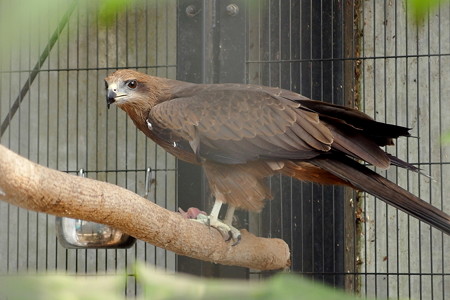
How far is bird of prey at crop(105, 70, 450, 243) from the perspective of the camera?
9.29 ft

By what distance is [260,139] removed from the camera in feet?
9.81

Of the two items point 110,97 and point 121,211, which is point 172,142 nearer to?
point 110,97

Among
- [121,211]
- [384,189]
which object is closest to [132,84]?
[384,189]

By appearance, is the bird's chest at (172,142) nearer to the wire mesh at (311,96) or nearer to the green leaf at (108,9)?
the wire mesh at (311,96)

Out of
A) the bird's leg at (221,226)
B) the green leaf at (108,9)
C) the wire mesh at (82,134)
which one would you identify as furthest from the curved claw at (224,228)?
the green leaf at (108,9)

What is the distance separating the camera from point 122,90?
325 centimetres

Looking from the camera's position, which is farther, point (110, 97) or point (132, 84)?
point (132, 84)

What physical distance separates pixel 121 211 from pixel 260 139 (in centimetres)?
109

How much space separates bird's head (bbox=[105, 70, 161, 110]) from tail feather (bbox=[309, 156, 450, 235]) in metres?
0.79

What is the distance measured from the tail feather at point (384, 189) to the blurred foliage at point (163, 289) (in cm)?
240

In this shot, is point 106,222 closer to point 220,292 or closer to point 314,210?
point 220,292

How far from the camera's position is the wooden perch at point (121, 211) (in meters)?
1.41

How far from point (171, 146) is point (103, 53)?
205 centimetres

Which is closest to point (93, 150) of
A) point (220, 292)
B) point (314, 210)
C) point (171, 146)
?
point (314, 210)
